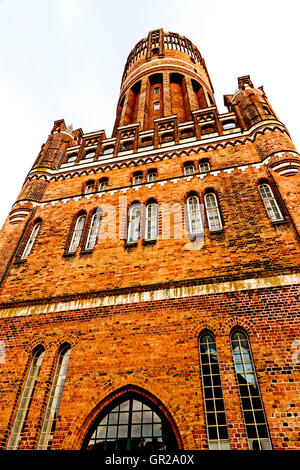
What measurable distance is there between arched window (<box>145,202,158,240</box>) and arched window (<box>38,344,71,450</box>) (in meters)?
4.16

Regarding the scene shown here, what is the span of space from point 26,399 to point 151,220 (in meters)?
6.33

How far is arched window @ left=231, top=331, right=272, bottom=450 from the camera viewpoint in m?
6.16

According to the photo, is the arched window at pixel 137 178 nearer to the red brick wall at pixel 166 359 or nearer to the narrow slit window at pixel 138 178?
the narrow slit window at pixel 138 178

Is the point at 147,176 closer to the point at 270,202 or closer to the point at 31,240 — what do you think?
the point at 270,202

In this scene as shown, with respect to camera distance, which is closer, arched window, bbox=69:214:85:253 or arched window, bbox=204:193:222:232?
arched window, bbox=204:193:222:232

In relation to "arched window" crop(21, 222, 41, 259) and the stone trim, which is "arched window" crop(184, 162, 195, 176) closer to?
the stone trim

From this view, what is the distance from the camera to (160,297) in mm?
8383

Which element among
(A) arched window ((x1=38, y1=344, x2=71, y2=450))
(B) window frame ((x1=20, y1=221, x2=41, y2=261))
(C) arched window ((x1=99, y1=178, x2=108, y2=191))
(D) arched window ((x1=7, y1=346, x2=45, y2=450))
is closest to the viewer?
(A) arched window ((x1=38, y1=344, x2=71, y2=450))

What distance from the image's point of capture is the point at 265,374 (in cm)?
666

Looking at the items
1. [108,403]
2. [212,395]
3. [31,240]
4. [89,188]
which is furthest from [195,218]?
[31,240]

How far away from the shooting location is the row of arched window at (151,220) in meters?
9.73

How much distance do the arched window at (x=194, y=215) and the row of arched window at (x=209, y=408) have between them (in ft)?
11.0

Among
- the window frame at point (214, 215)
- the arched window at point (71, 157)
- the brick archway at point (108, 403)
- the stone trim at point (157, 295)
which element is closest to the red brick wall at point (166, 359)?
the brick archway at point (108, 403)

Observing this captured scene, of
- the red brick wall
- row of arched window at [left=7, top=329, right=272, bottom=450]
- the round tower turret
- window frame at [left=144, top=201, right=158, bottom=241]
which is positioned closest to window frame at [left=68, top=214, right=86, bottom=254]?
window frame at [left=144, top=201, right=158, bottom=241]
